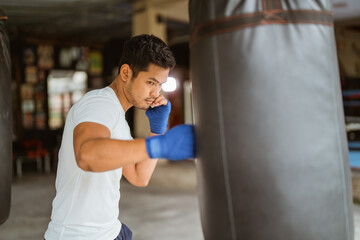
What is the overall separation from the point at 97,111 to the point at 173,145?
29 cm

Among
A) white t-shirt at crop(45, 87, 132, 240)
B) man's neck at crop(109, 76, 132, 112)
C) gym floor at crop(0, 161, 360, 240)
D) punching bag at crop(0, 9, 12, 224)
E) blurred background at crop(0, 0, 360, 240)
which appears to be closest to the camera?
white t-shirt at crop(45, 87, 132, 240)

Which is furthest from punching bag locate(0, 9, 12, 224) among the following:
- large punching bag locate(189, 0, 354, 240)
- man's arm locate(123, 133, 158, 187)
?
large punching bag locate(189, 0, 354, 240)

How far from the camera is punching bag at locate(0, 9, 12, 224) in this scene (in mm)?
1672

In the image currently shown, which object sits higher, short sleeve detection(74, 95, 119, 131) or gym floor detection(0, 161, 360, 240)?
short sleeve detection(74, 95, 119, 131)

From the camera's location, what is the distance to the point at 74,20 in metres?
7.79

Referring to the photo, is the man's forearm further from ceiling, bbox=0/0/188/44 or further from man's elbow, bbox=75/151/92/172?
ceiling, bbox=0/0/188/44

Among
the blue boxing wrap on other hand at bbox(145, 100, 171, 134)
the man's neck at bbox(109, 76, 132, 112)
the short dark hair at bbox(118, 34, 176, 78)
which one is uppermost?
the short dark hair at bbox(118, 34, 176, 78)

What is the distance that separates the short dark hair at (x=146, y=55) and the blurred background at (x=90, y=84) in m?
2.37

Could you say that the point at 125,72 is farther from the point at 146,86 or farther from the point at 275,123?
the point at 275,123

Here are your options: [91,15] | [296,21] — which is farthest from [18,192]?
[296,21]

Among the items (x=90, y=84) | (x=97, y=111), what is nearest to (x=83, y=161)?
(x=97, y=111)

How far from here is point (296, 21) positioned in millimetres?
902

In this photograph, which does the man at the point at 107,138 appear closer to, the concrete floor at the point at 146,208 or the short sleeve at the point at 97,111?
the short sleeve at the point at 97,111

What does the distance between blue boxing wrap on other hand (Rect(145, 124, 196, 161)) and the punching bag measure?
3.40 feet
